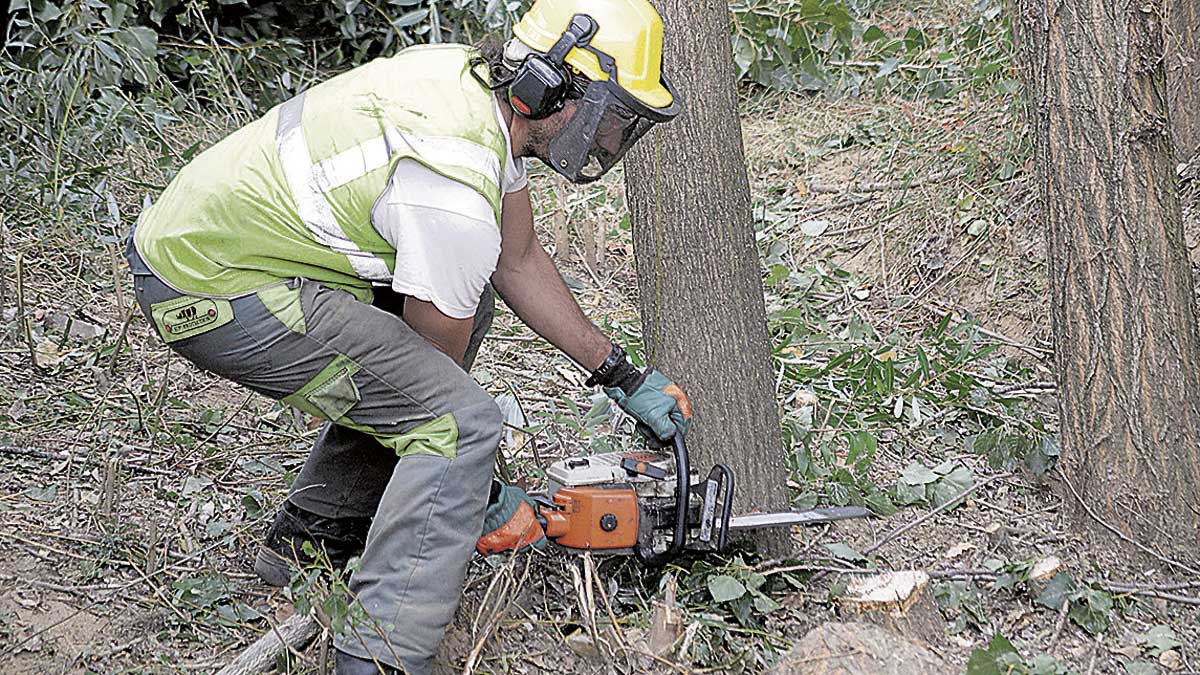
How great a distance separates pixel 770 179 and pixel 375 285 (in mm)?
3909

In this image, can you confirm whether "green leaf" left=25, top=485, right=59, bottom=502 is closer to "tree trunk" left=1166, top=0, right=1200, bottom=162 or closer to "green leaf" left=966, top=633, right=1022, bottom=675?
"green leaf" left=966, top=633, right=1022, bottom=675

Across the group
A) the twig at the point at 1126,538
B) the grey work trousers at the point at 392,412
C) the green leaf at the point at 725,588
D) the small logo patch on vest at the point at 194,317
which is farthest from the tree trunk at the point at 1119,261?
the small logo patch on vest at the point at 194,317

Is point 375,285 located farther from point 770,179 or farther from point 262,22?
point 262,22

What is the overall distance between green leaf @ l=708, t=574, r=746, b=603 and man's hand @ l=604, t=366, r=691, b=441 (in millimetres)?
399

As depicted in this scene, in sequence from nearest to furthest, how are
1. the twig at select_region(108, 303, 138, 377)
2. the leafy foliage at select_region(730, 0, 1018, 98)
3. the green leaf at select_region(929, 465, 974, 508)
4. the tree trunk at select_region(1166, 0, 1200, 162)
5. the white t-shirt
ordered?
1. the white t-shirt
2. the green leaf at select_region(929, 465, 974, 508)
3. the twig at select_region(108, 303, 138, 377)
4. the tree trunk at select_region(1166, 0, 1200, 162)
5. the leafy foliage at select_region(730, 0, 1018, 98)

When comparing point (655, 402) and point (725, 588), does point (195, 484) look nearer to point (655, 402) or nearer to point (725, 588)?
point (655, 402)

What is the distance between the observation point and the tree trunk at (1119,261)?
3043mm

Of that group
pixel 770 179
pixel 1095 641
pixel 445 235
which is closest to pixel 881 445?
pixel 1095 641

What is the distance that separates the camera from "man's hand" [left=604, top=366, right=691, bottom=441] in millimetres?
3086

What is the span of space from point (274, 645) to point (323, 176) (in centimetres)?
117

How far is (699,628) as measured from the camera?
2.97 meters

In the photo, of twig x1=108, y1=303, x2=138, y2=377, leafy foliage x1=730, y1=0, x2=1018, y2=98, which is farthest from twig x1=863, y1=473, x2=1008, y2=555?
leafy foliage x1=730, y1=0, x2=1018, y2=98

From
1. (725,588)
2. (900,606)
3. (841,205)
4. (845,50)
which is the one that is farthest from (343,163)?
(845,50)

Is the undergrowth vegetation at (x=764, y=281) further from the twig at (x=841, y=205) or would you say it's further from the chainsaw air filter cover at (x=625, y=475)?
the chainsaw air filter cover at (x=625, y=475)
